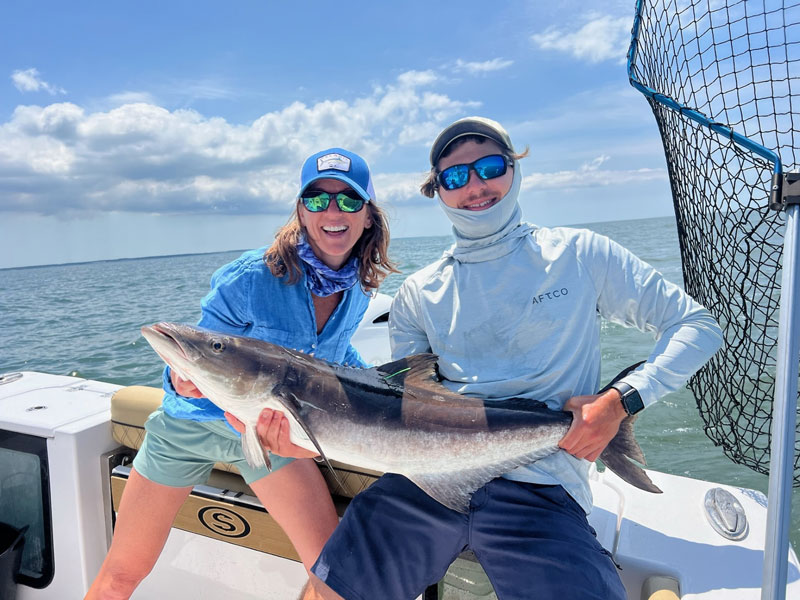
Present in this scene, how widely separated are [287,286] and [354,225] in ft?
1.54

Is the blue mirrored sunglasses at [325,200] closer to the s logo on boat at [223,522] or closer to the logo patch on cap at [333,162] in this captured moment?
the logo patch on cap at [333,162]

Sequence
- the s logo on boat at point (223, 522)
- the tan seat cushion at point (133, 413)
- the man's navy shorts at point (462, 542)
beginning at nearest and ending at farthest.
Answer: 1. the man's navy shorts at point (462, 542)
2. the s logo on boat at point (223, 522)
3. the tan seat cushion at point (133, 413)

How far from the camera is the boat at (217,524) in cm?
243

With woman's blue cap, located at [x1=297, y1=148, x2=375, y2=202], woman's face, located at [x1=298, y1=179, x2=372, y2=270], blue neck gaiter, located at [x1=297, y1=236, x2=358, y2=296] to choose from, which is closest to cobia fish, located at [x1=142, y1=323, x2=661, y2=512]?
blue neck gaiter, located at [x1=297, y1=236, x2=358, y2=296]

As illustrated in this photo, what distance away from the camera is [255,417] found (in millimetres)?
2340

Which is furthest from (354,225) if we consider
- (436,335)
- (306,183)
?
(436,335)

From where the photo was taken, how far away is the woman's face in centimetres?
271

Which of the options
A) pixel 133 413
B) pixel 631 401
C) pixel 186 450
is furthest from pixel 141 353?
pixel 631 401

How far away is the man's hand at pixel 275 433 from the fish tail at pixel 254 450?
0.10ft

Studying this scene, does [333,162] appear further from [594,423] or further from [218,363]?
[594,423]

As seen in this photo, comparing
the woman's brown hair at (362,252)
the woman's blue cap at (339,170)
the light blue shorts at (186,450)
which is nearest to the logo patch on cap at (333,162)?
the woman's blue cap at (339,170)

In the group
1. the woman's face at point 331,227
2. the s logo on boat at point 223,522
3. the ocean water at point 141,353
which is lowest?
the ocean water at point 141,353

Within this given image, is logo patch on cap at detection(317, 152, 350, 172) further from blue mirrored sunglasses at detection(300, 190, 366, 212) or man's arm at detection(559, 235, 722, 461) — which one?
man's arm at detection(559, 235, 722, 461)

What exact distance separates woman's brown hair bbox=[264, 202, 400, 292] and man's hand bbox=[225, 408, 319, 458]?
0.72 meters
